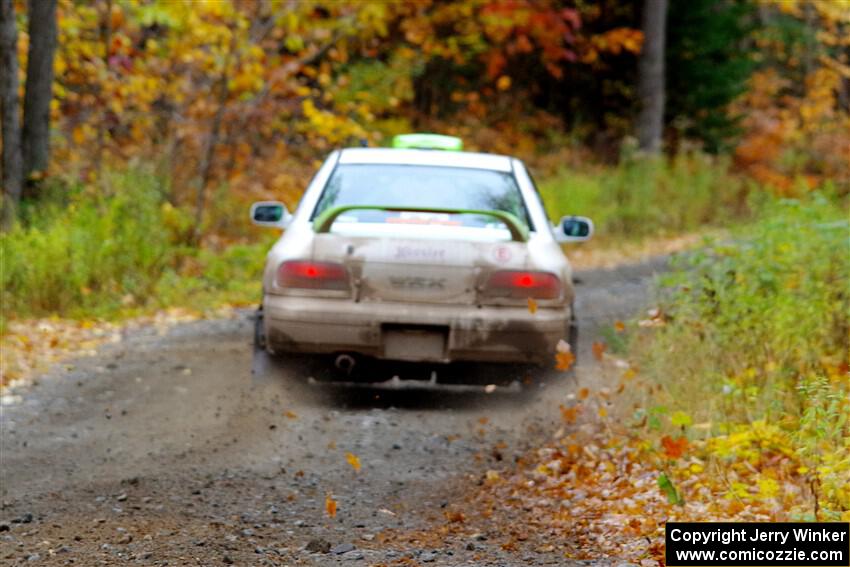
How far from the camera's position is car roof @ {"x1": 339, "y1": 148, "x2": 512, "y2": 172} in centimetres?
909

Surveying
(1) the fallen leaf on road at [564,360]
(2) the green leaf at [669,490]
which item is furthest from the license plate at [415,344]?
(2) the green leaf at [669,490]

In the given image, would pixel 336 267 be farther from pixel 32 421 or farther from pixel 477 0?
pixel 477 0

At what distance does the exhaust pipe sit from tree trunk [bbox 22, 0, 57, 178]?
745 centimetres

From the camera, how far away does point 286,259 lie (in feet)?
26.1

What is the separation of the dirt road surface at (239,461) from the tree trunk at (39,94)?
4.37 metres

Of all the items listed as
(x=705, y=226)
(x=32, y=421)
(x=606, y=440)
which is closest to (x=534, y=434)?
(x=606, y=440)

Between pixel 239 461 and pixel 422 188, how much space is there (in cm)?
250

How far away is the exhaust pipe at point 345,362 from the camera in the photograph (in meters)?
7.97

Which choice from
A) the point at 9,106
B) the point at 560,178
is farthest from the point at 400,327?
the point at 560,178

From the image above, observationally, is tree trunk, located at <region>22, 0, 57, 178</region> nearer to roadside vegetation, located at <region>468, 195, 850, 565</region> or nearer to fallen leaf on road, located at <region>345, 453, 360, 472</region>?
roadside vegetation, located at <region>468, 195, 850, 565</region>

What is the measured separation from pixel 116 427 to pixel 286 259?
147 cm

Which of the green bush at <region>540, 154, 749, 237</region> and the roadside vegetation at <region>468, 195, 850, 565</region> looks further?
the green bush at <region>540, 154, 749, 237</region>

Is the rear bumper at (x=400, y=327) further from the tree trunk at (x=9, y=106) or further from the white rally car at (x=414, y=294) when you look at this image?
the tree trunk at (x=9, y=106)

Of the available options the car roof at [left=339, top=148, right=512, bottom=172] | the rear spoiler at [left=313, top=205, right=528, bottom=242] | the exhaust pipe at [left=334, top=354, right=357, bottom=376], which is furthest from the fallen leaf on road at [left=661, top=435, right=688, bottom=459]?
the car roof at [left=339, top=148, right=512, bottom=172]
